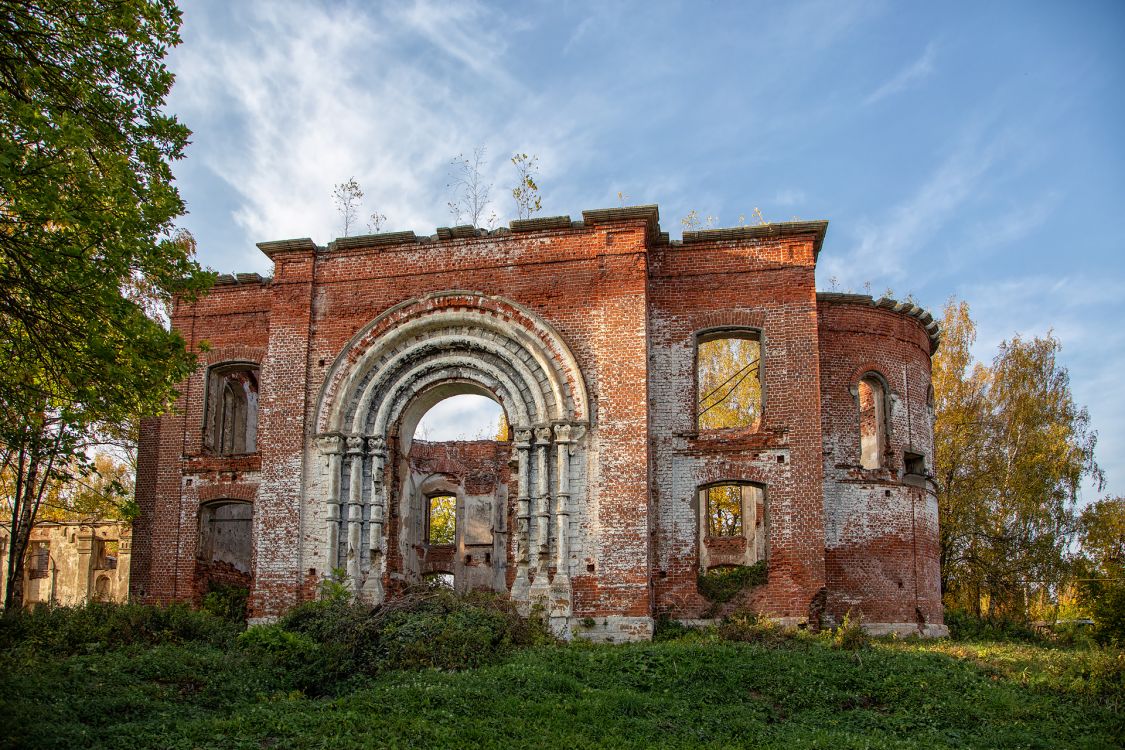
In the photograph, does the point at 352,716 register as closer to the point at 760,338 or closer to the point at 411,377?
the point at 411,377

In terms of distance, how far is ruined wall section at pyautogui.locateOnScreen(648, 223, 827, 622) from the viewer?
15312 mm

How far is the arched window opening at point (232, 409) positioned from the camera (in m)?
18.6

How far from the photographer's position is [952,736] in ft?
34.2

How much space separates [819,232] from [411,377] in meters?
7.53

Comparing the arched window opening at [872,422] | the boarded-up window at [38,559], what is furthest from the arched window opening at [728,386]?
the boarded-up window at [38,559]

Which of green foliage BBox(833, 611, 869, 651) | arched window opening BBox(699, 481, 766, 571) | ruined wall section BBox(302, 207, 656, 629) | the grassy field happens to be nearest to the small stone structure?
ruined wall section BBox(302, 207, 656, 629)

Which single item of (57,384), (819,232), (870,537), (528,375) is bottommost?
(870,537)

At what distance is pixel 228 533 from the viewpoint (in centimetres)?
1942

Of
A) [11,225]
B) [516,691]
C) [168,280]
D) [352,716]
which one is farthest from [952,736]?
[11,225]

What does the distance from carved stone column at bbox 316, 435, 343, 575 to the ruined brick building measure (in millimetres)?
43

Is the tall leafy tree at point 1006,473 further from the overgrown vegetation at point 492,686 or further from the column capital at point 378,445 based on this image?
the column capital at point 378,445

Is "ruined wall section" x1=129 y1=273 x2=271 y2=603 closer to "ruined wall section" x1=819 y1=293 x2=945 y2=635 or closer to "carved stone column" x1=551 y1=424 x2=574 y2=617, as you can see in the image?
"carved stone column" x1=551 y1=424 x2=574 y2=617

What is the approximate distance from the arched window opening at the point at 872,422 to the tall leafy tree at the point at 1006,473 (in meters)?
6.52

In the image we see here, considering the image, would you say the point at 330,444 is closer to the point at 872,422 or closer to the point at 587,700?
the point at 587,700
